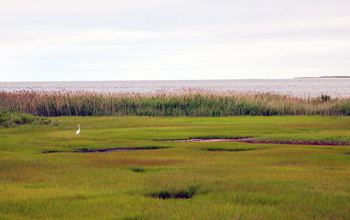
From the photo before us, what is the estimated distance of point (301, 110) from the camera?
143 feet

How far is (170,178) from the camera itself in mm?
15406

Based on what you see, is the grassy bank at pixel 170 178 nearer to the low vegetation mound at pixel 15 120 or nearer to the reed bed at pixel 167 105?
the low vegetation mound at pixel 15 120

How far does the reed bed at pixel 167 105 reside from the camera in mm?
43875

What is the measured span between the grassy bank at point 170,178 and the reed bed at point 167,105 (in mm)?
16285

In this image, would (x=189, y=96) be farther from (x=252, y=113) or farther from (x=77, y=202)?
(x=77, y=202)

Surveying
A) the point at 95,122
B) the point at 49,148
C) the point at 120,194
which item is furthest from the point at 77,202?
the point at 95,122

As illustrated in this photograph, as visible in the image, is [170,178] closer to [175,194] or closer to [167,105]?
[175,194]

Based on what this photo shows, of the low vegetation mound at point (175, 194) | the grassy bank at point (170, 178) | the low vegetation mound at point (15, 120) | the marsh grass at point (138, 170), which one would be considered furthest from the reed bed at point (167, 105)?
the low vegetation mound at point (175, 194)

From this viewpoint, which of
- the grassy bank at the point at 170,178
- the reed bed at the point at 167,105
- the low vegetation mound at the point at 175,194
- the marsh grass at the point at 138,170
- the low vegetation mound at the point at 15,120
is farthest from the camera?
the reed bed at the point at 167,105

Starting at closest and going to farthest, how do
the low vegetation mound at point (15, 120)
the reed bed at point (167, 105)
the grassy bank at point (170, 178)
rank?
1. the grassy bank at point (170, 178)
2. the low vegetation mound at point (15, 120)
3. the reed bed at point (167, 105)

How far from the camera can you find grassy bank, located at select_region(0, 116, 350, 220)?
1205 centimetres

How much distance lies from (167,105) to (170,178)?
101 ft

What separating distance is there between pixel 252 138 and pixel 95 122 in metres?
12.3

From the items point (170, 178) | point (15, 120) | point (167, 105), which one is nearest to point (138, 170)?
point (170, 178)
